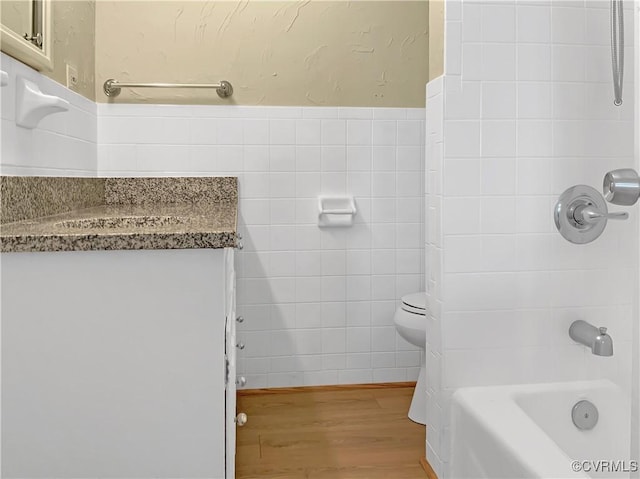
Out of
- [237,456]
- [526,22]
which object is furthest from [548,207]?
[237,456]

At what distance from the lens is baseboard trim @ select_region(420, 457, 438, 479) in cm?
201

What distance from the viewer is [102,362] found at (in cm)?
107

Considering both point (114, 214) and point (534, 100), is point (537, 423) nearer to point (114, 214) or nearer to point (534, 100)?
point (534, 100)

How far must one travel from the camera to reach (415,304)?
2469 mm

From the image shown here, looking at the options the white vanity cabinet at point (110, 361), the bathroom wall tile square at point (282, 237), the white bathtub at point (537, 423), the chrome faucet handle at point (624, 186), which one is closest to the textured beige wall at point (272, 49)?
the bathroom wall tile square at point (282, 237)

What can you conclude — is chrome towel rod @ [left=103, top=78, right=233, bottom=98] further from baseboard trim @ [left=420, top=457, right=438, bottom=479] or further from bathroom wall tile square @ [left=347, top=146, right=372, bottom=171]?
baseboard trim @ [left=420, top=457, right=438, bottom=479]

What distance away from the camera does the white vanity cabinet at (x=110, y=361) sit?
41.4 inches

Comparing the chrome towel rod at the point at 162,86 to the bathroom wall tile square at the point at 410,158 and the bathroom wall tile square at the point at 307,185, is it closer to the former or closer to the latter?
the bathroom wall tile square at the point at 307,185

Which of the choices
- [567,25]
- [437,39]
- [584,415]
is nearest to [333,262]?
[437,39]

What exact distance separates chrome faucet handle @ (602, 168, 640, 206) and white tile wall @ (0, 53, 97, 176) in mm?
1572

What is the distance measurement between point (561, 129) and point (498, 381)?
0.88 metres

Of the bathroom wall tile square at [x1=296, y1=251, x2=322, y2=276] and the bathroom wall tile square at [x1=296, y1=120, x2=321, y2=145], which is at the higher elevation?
the bathroom wall tile square at [x1=296, y1=120, x2=321, y2=145]

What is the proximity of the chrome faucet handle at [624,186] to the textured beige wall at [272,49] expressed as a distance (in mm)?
1769

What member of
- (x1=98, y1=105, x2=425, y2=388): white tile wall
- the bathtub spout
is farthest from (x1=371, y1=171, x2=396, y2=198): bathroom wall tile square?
the bathtub spout
